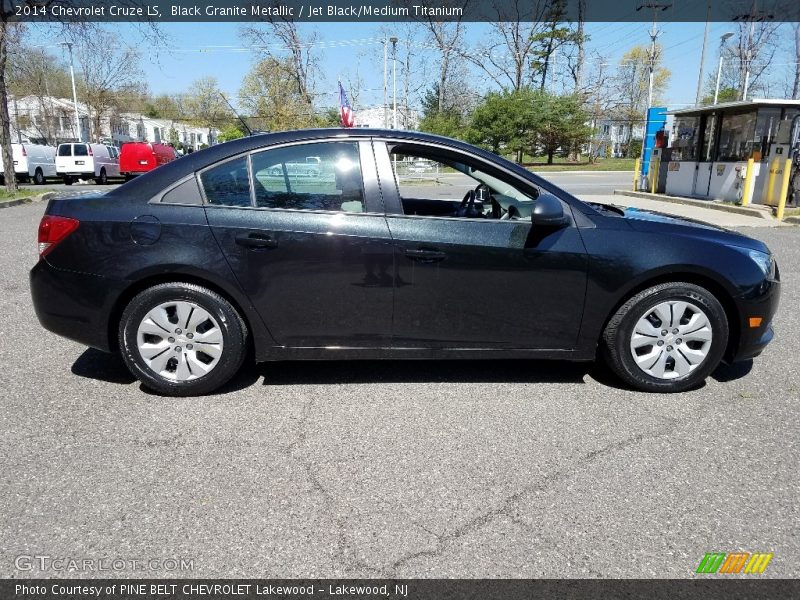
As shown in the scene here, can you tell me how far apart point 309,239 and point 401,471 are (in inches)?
58.5

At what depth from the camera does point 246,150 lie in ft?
11.9

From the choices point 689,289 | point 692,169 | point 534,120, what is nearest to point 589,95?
point 534,120

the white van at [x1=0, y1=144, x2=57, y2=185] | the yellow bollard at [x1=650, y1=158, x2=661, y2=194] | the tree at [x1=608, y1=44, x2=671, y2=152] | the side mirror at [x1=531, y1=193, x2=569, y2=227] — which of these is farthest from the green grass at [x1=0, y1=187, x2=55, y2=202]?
the tree at [x1=608, y1=44, x2=671, y2=152]

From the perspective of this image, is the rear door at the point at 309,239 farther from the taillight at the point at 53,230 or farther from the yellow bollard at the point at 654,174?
the yellow bollard at the point at 654,174

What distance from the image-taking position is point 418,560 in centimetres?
222

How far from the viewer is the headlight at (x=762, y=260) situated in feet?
12.2

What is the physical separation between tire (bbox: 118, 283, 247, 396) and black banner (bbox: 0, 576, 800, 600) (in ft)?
5.24

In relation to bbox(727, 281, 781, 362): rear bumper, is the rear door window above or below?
above

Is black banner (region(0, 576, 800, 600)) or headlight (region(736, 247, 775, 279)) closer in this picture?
black banner (region(0, 576, 800, 600))

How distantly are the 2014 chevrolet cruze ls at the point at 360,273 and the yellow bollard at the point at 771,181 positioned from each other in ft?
40.1

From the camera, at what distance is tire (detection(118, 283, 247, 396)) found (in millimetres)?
3506

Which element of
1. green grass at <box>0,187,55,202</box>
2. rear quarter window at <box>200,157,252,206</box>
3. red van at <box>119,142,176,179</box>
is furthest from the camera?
red van at <box>119,142,176,179</box>

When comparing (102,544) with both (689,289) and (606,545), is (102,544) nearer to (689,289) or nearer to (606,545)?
(606,545)

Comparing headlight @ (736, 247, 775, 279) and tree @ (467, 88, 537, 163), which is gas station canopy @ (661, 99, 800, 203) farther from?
tree @ (467, 88, 537, 163)
